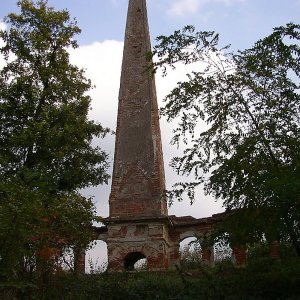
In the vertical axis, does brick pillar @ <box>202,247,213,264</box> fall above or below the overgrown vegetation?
above

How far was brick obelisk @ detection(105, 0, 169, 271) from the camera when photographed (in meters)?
16.5

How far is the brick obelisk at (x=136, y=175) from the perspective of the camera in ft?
54.3

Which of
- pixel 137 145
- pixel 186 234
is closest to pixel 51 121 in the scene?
pixel 137 145

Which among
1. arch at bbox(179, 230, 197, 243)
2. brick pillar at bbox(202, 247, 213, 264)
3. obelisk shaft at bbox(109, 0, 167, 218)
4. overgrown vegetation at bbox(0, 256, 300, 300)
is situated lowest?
overgrown vegetation at bbox(0, 256, 300, 300)

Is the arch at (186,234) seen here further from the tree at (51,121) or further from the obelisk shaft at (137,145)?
the tree at (51,121)

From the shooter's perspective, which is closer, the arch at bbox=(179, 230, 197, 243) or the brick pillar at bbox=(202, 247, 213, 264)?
the brick pillar at bbox=(202, 247, 213, 264)

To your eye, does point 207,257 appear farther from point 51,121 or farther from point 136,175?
point 51,121

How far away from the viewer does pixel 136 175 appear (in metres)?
17.7

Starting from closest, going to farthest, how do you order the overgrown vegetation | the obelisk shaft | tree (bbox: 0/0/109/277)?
1. the overgrown vegetation
2. tree (bbox: 0/0/109/277)
3. the obelisk shaft

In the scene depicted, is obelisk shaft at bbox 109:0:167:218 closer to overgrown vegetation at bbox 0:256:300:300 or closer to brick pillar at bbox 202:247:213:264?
brick pillar at bbox 202:247:213:264

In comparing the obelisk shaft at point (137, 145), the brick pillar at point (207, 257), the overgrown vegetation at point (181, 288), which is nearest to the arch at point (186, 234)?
the brick pillar at point (207, 257)

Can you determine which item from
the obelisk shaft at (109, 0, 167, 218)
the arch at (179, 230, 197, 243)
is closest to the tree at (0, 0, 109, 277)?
the obelisk shaft at (109, 0, 167, 218)

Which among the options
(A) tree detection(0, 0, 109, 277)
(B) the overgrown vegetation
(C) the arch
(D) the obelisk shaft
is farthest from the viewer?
(C) the arch

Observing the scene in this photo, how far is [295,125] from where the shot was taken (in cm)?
941
